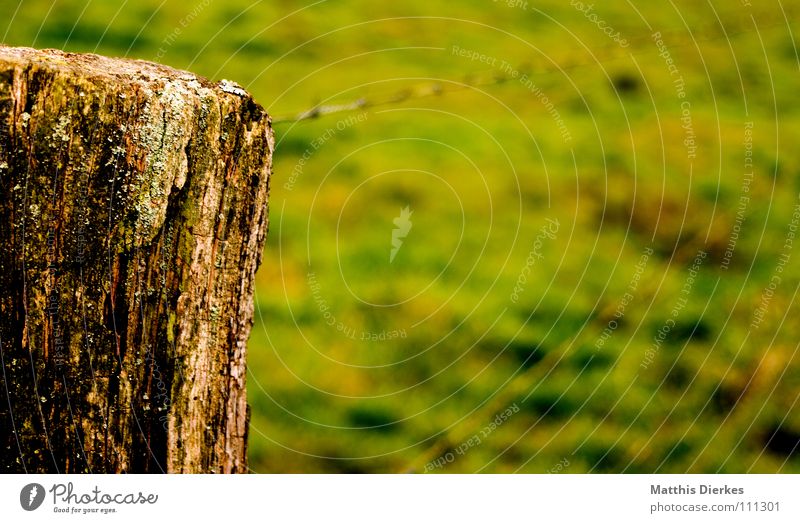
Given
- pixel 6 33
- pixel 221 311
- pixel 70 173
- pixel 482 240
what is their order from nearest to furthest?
pixel 70 173 → pixel 221 311 → pixel 482 240 → pixel 6 33

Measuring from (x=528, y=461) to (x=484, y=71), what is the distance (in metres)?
2.73

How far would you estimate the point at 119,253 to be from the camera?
1.21 meters

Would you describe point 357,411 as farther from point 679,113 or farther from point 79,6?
point 79,6

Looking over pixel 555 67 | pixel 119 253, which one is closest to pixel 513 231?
pixel 555 67

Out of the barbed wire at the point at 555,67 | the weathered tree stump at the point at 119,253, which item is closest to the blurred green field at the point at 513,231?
the barbed wire at the point at 555,67

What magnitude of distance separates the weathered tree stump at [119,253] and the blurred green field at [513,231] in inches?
52.2

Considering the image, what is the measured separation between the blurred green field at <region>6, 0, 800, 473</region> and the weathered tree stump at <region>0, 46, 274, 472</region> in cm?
133

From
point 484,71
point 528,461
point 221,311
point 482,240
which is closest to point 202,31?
point 484,71

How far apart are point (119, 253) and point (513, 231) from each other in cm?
259

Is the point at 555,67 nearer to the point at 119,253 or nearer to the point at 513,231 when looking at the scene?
the point at 513,231

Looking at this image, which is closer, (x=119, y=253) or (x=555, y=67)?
(x=119, y=253)

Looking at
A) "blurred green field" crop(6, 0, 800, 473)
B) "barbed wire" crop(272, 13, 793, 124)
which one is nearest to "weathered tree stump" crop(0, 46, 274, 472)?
"blurred green field" crop(6, 0, 800, 473)

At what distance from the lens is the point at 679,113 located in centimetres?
450
